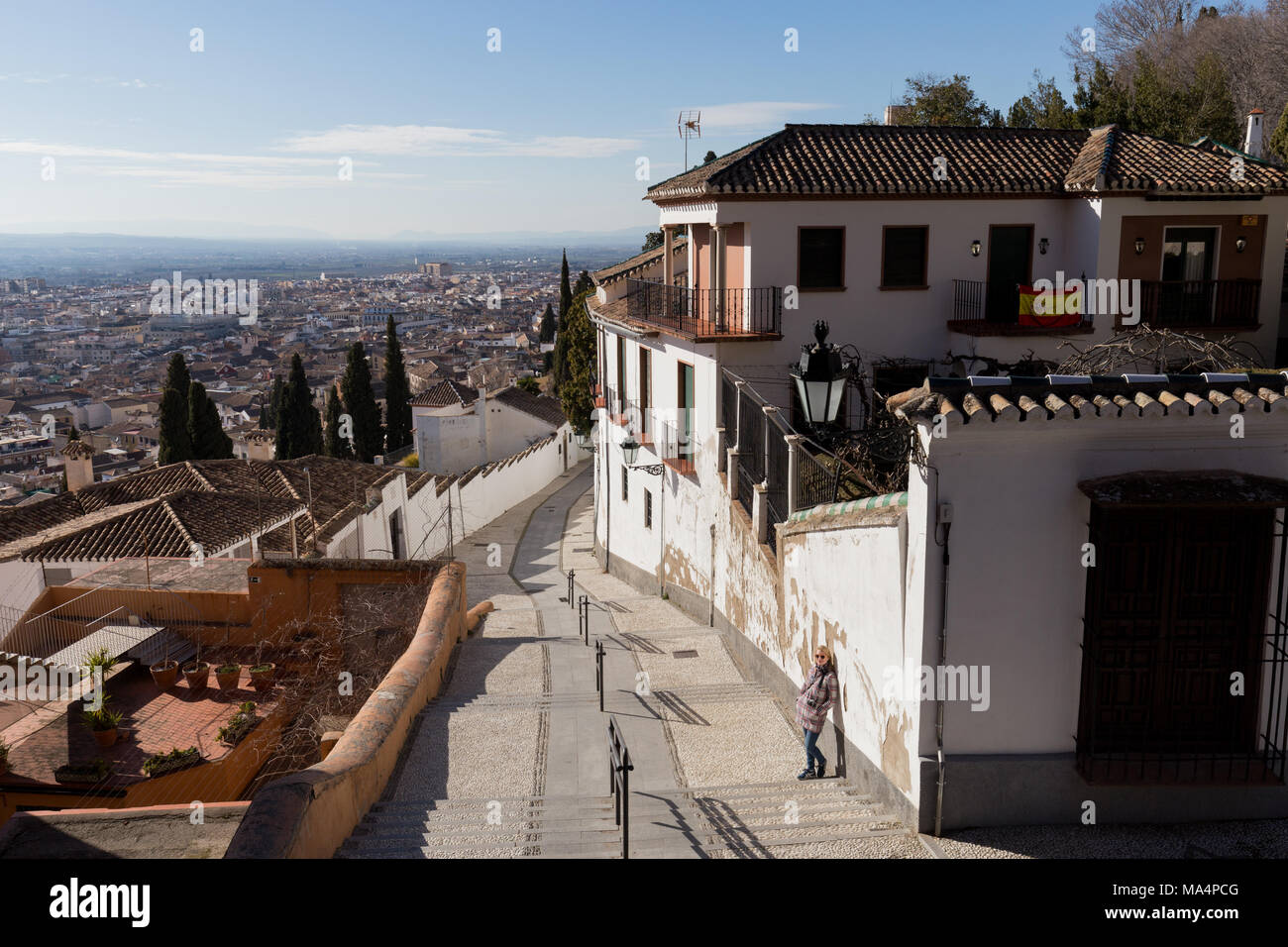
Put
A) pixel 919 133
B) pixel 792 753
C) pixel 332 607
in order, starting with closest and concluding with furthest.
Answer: pixel 792 753
pixel 332 607
pixel 919 133

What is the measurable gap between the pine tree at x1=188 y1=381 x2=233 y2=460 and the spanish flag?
34178 mm

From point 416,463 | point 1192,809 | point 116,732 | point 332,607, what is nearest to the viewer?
point 1192,809

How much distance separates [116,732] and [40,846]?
542 centimetres

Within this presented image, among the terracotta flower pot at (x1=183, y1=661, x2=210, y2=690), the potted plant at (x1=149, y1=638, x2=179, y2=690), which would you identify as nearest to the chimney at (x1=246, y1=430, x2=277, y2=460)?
the potted plant at (x1=149, y1=638, x2=179, y2=690)

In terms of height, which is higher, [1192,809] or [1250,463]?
[1250,463]

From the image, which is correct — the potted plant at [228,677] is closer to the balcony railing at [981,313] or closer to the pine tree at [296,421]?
the balcony railing at [981,313]

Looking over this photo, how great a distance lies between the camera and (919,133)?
66.1 feet

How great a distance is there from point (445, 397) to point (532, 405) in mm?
4576

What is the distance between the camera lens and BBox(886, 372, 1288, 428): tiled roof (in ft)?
20.9

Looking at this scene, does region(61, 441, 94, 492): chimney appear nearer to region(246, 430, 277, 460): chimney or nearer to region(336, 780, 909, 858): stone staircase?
region(246, 430, 277, 460): chimney

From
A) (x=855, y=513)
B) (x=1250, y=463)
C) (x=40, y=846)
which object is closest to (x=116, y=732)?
(x=40, y=846)

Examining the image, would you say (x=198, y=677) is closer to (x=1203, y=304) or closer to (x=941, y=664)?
(x=941, y=664)

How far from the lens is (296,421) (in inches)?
1988
